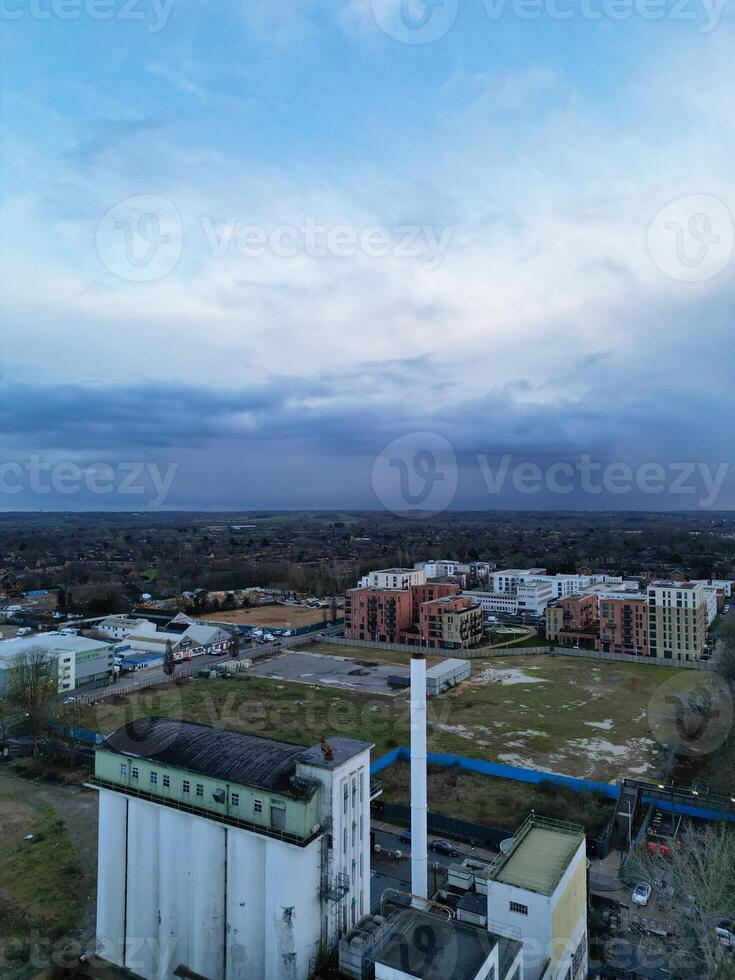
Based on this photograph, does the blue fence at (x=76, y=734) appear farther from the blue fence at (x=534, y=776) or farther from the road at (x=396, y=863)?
the road at (x=396, y=863)

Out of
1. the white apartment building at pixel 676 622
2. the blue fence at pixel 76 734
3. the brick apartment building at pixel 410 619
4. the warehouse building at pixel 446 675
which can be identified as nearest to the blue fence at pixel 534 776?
the warehouse building at pixel 446 675

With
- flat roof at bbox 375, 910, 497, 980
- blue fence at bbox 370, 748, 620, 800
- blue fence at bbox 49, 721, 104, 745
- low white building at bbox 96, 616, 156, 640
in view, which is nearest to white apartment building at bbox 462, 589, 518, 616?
low white building at bbox 96, 616, 156, 640

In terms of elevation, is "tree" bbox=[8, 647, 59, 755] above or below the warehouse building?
above

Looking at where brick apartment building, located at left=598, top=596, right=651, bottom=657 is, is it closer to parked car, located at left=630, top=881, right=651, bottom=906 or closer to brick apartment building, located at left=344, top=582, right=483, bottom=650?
brick apartment building, located at left=344, top=582, right=483, bottom=650

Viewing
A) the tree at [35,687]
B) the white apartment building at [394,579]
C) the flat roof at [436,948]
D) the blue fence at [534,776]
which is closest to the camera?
the flat roof at [436,948]

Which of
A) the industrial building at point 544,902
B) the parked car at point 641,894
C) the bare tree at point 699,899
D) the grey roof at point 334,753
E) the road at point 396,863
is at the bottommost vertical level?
the road at point 396,863

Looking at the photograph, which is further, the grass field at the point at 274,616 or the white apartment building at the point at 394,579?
the grass field at the point at 274,616

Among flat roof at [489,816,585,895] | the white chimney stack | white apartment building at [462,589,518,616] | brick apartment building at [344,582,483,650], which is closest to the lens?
flat roof at [489,816,585,895]

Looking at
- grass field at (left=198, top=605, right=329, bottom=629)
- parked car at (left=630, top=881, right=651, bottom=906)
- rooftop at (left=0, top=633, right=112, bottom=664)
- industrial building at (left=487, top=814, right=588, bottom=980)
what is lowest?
grass field at (left=198, top=605, right=329, bottom=629)
